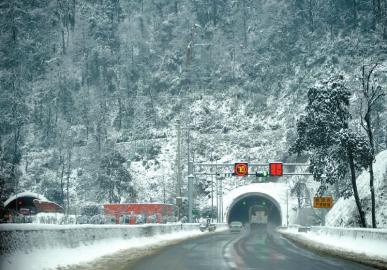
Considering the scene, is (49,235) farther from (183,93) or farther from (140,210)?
(183,93)

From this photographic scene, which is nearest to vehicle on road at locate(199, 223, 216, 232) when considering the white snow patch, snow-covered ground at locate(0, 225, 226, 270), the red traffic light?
the red traffic light

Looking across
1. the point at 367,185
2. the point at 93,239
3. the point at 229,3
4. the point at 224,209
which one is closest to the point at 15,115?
the point at 229,3

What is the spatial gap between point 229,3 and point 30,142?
85.2 m

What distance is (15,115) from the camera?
183000 millimetres

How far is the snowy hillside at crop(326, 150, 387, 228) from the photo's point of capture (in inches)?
1777

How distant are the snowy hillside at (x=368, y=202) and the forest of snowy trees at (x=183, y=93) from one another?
52688 mm

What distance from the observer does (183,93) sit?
148 meters

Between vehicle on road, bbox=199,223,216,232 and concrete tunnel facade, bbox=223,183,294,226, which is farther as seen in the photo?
concrete tunnel facade, bbox=223,183,294,226

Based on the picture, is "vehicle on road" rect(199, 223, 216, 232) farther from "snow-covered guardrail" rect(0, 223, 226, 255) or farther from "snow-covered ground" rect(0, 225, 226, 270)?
"snow-covered ground" rect(0, 225, 226, 270)

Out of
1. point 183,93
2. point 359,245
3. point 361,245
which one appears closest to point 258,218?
point 183,93

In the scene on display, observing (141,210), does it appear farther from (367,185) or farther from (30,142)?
(30,142)

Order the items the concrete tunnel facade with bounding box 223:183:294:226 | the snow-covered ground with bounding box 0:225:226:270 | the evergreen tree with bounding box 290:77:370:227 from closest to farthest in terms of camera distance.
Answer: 1. the snow-covered ground with bounding box 0:225:226:270
2. the evergreen tree with bounding box 290:77:370:227
3. the concrete tunnel facade with bounding box 223:183:294:226

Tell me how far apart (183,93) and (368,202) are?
104 metres

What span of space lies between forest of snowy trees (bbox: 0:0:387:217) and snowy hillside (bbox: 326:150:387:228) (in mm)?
52688
